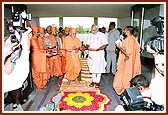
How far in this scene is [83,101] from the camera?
9.65 ft

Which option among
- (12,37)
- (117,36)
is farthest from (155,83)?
(117,36)

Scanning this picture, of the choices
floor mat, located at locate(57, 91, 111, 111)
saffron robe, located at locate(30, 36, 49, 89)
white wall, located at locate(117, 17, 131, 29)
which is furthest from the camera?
white wall, located at locate(117, 17, 131, 29)

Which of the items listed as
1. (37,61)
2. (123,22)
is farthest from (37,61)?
(123,22)

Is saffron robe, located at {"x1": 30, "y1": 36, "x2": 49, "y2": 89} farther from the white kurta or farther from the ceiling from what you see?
the white kurta

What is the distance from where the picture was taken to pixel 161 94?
1.28 m

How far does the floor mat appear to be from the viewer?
8.79 ft

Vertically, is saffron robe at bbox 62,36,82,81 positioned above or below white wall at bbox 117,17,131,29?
below

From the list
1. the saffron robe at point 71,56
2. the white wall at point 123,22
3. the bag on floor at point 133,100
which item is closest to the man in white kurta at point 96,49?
the saffron robe at point 71,56

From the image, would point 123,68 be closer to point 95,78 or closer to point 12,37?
point 95,78

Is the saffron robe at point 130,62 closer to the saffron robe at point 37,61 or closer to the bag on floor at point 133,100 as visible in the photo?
the saffron robe at point 37,61

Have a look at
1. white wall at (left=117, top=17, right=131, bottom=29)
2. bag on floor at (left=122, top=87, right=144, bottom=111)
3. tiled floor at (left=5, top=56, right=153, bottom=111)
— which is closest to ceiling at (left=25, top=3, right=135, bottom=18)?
tiled floor at (left=5, top=56, right=153, bottom=111)

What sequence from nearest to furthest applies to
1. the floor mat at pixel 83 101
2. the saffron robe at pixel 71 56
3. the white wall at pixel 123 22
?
the floor mat at pixel 83 101, the saffron robe at pixel 71 56, the white wall at pixel 123 22

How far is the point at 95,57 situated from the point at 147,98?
214 cm

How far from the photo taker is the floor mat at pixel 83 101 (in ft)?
8.79
